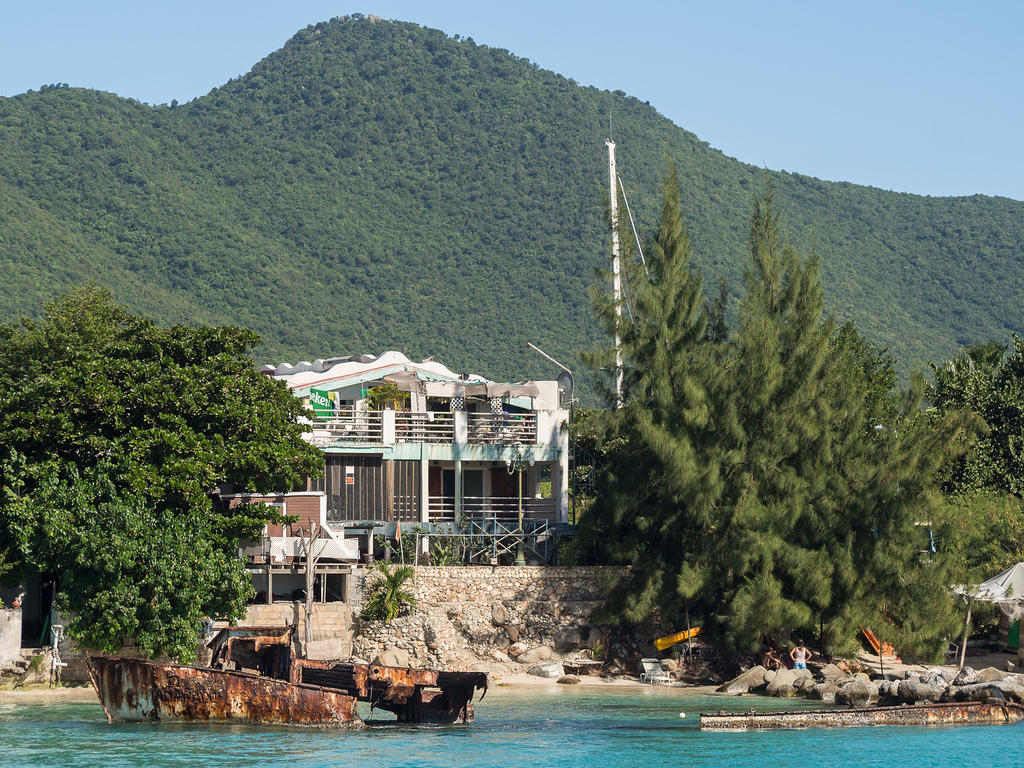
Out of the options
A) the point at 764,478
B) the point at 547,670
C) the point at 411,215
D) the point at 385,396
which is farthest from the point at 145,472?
the point at 411,215

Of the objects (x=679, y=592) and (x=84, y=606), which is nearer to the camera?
(x=84, y=606)

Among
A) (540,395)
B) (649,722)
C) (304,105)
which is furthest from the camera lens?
(304,105)

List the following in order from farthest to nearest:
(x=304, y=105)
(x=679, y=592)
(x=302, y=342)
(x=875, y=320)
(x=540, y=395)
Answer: (x=304, y=105) < (x=875, y=320) < (x=302, y=342) < (x=540, y=395) < (x=679, y=592)

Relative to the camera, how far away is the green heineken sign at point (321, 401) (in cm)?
4259

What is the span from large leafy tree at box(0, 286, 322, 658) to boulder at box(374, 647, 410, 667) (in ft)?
17.7

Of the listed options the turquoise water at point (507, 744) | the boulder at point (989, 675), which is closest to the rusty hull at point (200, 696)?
the turquoise water at point (507, 744)

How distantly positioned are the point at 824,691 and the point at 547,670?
25.0ft

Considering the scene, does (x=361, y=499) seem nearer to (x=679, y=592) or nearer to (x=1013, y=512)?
(x=679, y=592)

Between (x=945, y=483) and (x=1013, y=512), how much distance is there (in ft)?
17.6

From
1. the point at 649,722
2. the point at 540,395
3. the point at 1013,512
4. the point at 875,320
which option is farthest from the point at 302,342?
the point at 649,722

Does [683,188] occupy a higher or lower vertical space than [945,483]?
higher

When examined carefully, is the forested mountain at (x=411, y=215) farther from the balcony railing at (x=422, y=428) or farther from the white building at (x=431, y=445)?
the balcony railing at (x=422, y=428)

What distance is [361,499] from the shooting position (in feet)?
136

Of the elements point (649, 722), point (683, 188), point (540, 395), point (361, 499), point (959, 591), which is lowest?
point (649, 722)
